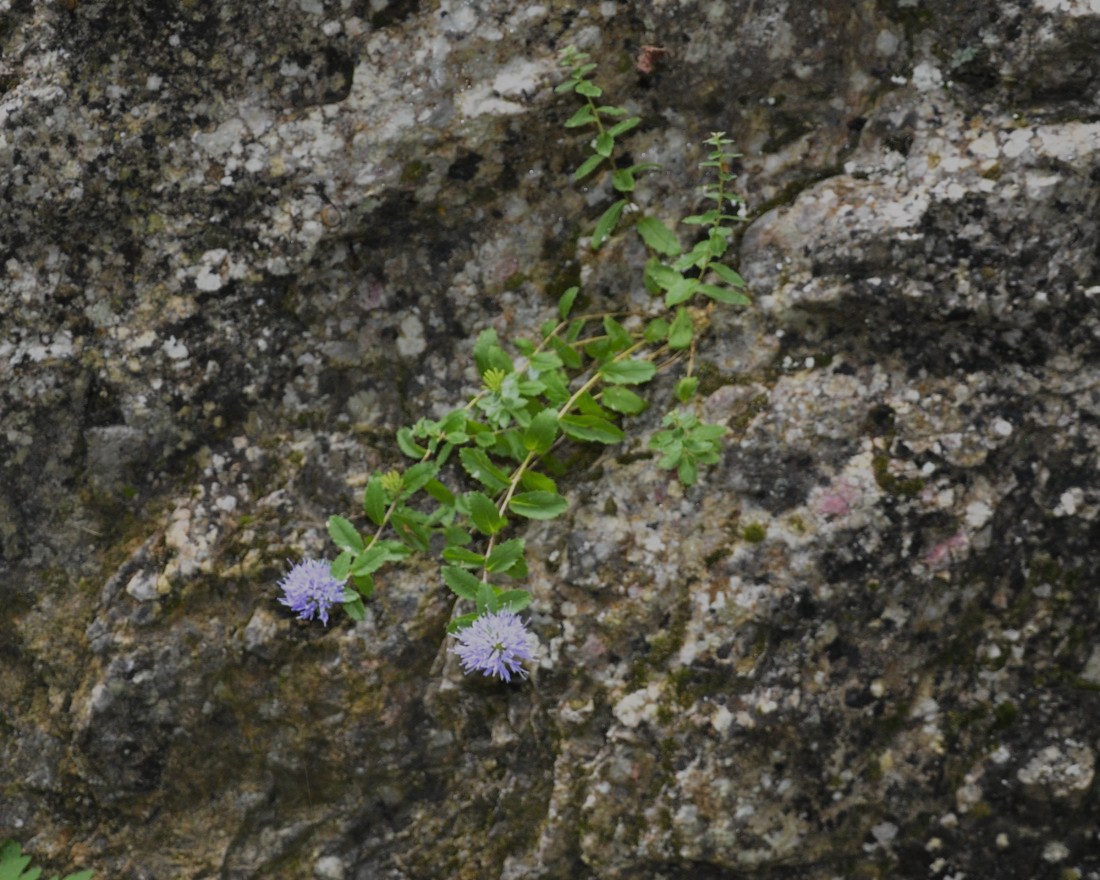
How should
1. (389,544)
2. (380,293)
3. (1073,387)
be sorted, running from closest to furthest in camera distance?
Result: (1073,387) < (389,544) < (380,293)

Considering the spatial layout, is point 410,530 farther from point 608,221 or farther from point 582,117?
point 582,117

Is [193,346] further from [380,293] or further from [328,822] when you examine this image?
[328,822]

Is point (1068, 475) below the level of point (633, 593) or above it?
above

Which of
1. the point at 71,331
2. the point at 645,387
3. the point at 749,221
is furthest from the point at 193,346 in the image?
the point at 749,221

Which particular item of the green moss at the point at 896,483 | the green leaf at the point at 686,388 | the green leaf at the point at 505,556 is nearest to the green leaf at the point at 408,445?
the green leaf at the point at 505,556

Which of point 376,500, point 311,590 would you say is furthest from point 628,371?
point 311,590

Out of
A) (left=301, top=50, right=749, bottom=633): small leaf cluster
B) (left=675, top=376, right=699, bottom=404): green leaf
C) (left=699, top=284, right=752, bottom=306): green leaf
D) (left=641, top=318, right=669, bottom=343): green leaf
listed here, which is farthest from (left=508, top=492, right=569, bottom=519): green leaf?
(left=699, top=284, right=752, bottom=306): green leaf

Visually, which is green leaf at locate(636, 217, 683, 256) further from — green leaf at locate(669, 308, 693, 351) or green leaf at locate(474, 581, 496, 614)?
green leaf at locate(474, 581, 496, 614)
